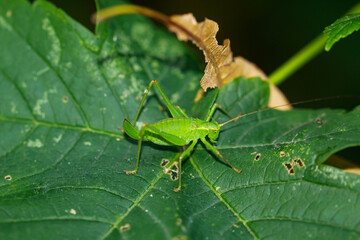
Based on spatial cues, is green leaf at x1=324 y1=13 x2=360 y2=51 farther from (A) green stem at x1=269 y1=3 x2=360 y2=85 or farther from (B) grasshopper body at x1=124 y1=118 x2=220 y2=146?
(B) grasshopper body at x1=124 y1=118 x2=220 y2=146

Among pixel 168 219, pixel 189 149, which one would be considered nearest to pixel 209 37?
pixel 189 149

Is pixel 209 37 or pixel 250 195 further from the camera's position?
pixel 209 37

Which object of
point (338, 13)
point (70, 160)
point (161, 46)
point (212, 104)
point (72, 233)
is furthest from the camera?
point (338, 13)

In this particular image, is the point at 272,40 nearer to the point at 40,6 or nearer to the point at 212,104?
the point at 212,104

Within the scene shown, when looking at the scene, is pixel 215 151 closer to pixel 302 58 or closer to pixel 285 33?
pixel 302 58

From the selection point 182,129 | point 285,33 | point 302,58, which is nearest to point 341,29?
point 302,58

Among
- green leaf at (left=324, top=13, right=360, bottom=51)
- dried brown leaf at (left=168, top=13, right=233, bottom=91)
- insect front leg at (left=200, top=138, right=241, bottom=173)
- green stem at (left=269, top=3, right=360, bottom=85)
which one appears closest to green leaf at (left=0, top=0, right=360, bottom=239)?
insect front leg at (left=200, top=138, right=241, bottom=173)
